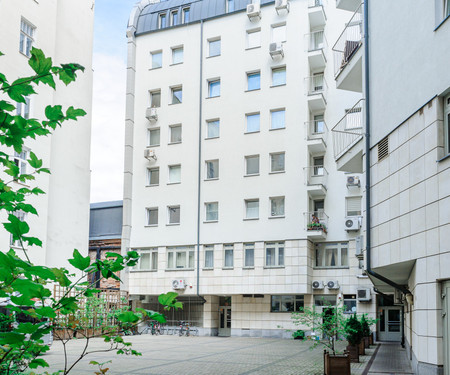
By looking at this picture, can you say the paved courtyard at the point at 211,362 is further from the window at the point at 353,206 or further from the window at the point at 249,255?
the window at the point at 353,206

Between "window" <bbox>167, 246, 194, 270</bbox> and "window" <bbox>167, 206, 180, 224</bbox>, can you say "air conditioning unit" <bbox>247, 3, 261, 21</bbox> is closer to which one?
"window" <bbox>167, 206, 180, 224</bbox>

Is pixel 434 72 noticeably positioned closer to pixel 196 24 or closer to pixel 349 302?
pixel 349 302

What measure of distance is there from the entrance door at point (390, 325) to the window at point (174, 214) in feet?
45.3

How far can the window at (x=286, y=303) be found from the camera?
113 ft

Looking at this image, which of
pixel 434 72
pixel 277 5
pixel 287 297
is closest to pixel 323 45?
pixel 277 5

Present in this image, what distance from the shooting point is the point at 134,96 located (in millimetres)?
39594

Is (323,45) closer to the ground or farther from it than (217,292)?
farther from it

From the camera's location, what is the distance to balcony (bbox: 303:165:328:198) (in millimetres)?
33250

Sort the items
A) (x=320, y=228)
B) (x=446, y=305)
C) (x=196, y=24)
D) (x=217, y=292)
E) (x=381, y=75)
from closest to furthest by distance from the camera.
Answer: (x=446, y=305) → (x=381, y=75) → (x=320, y=228) → (x=217, y=292) → (x=196, y=24)

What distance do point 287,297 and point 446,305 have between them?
76.7 ft

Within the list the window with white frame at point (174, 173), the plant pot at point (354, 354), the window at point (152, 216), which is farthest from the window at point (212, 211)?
the plant pot at point (354, 354)

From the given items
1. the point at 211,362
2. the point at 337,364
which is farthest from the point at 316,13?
the point at 337,364

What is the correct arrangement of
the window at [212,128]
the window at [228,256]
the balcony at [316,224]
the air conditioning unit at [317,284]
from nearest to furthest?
1. the balcony at [316,224]
2. the air conditioning unit at [317,284]
3. the window at [228,256]
4. the window at [212,128]

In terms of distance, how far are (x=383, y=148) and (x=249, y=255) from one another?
2045 cm
